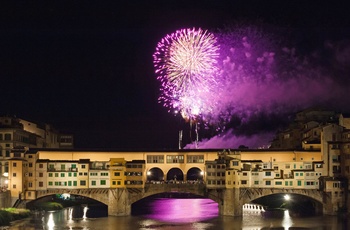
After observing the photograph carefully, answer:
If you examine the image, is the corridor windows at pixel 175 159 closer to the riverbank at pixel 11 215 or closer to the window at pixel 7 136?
the riverbank at pixel 11 215

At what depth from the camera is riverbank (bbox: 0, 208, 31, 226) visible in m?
55.5

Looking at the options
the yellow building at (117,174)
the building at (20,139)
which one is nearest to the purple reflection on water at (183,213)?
the yellow building at (117,174)

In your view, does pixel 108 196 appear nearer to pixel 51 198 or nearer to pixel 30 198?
pixel 30 198

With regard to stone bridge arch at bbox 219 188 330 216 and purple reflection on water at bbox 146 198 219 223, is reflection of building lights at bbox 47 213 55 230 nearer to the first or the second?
purple reflection on water at bbox 146 198 219 223

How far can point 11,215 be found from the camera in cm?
5775

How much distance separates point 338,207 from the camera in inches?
2489

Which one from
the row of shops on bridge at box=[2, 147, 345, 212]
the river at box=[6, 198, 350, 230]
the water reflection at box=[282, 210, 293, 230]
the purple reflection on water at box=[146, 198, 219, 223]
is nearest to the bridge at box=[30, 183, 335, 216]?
the row of shops on bridge at box=[2, 147, 345, 212]

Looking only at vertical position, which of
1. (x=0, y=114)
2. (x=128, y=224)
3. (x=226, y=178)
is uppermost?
(x=0, y=114)

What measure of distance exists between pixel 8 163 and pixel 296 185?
3024cm

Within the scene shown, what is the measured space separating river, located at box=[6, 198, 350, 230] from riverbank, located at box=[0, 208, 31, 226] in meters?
0.75

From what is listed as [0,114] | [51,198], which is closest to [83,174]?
[51,198]

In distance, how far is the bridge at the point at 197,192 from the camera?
2501 inches

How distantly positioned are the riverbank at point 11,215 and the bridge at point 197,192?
3.75m

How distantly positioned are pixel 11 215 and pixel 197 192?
63.5 feet
